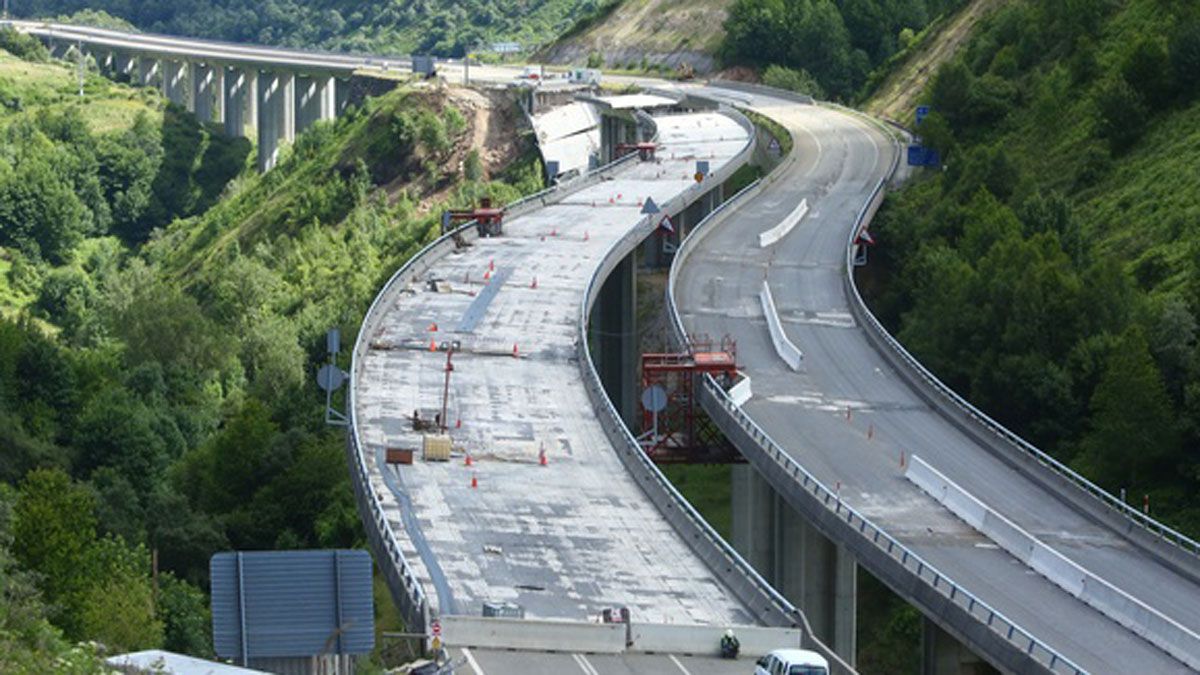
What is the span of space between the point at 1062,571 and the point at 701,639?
460 inches

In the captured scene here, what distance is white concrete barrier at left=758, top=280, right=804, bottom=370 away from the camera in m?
73.5

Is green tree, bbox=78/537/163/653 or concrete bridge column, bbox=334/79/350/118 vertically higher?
concrete bridge column, bbox=334/79/350/118

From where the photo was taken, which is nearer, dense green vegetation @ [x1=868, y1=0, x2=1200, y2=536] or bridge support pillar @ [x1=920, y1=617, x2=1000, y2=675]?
bridge support pillar @ [x1=920, y1=617, x2=1000, y2=675]

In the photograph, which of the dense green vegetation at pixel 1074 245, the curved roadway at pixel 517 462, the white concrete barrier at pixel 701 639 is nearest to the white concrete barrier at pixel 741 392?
the curved roadway at pixel 517 462

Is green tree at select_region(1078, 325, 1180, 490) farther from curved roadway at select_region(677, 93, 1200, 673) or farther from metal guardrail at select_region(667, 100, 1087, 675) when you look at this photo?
metal guardrail at select_region(667, 100, 1087, 675)

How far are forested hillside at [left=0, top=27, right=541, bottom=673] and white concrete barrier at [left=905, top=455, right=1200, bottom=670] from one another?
16314mm

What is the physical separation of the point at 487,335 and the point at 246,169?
12762 centimetres

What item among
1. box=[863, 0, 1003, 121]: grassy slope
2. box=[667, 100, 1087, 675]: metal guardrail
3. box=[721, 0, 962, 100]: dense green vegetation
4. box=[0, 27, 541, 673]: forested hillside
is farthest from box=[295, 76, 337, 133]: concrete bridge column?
Answer: box=[667, 100, 1087, 675]: metal guardrail

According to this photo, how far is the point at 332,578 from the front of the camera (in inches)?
1452

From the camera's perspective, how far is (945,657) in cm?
5022

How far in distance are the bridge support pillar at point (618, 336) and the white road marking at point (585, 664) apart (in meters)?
52.3

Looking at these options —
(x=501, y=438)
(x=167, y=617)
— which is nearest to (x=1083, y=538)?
(x=501, y=438)

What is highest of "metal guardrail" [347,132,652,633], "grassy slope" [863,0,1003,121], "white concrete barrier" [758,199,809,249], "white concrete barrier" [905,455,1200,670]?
"grassy slope" [863,0,1003,121]

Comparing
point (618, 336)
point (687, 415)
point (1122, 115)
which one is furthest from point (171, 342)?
point (1122, 115)
